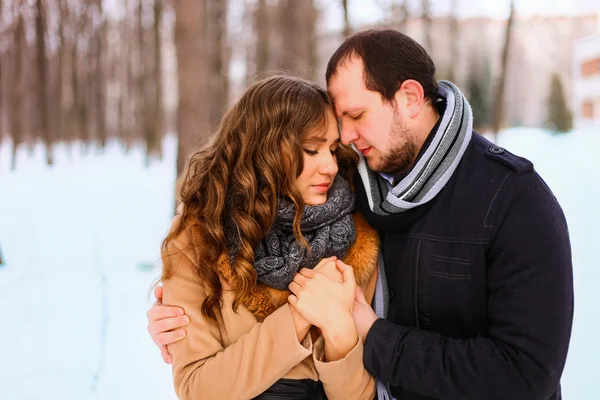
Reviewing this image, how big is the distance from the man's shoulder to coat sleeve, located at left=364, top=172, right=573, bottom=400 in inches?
1.5

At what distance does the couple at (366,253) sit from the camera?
5.92 ft

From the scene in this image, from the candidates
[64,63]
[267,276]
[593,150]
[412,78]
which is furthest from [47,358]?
[64,63]

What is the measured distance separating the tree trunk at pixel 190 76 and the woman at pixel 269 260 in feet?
14.9

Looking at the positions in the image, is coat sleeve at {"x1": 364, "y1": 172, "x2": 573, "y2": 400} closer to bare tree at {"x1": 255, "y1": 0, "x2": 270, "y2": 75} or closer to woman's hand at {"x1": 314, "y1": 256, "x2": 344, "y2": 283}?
woman's hand at {"x1": 314, "y1": 256, "x2": 344, "y2": 283}

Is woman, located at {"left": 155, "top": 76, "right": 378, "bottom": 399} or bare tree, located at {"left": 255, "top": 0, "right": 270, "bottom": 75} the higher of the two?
bare tree, located at {"left": 255, "top": 0, "right": 270, "bottom": 75}

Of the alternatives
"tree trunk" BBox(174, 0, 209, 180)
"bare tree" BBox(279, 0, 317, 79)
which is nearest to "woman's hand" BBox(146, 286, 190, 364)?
"tree trunk" BBox(174, 0, 209, 180)

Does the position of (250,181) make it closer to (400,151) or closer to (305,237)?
(305,237)

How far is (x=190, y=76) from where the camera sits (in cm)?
668

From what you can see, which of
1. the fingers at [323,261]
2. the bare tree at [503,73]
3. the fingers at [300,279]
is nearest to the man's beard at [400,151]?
the fingers at [323,261]

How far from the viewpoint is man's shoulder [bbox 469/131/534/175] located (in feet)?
6.24

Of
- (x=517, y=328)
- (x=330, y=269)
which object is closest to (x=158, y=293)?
(x=330, y=269)

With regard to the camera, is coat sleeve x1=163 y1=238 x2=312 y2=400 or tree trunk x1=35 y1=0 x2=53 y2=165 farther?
tree trunk x1=35 y1=0 x2=53 y2=165

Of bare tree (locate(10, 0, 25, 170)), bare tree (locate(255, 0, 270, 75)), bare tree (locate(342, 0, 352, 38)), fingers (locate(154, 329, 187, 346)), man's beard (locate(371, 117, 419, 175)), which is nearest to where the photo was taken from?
fingers (locate(154, 329, 187, 346))

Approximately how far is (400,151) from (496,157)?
0.38 metres
